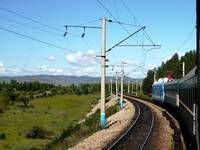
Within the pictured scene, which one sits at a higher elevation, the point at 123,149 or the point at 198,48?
the point at 198,48

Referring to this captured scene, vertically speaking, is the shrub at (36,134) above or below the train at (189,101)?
below

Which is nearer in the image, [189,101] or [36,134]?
[189,101]

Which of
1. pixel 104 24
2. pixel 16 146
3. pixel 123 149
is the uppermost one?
pixel 104 24

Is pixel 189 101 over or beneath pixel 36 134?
over

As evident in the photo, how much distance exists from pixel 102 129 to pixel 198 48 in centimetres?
2603

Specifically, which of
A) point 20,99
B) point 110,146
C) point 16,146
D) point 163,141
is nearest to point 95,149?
point 110,146

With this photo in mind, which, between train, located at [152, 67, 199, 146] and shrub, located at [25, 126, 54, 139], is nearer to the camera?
train, located at [152, 67, 199, 146]

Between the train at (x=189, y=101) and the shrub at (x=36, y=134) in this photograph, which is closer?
the train at (x=189, y=101)

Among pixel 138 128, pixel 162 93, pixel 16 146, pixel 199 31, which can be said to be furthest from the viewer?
pixel 162 93

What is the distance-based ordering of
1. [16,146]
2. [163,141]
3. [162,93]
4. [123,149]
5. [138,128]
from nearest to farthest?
[123,149], [163,141], [138,128], [16,146], [162,93]

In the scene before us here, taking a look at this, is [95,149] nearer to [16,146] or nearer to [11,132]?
[16,146]

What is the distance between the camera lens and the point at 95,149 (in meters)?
23.8

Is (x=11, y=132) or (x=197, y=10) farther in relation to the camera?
(x=11, y=132)

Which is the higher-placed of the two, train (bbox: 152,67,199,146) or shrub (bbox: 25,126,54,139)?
train (bbox: 152,67,199,146)
